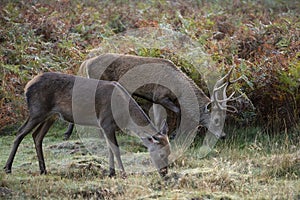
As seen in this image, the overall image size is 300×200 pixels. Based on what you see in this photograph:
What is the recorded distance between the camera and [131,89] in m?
11.9

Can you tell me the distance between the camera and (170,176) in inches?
337

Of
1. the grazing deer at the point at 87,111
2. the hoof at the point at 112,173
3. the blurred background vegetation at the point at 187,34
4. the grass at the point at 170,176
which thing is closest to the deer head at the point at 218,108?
the blurred background vegetation at the point at 187,34

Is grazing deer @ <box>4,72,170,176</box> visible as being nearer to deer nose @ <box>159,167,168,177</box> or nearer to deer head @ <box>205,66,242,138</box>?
deer nose @ <box>159,167,168,177</box>

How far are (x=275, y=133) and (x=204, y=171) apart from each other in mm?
3577

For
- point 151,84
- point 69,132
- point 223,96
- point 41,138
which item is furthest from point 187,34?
point 41,138

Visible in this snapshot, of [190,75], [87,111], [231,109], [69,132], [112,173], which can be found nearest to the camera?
[112,173]

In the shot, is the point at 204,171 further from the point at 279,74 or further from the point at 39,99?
the point at 279,74

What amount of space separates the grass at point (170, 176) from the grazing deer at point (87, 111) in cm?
36

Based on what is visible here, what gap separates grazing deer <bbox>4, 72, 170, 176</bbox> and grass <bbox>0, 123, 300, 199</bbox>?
0.36 m

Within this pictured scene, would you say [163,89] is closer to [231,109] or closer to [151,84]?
[151,84]

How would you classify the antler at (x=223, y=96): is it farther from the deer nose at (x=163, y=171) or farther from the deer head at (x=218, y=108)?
the deer nose at (x=163, y=171)

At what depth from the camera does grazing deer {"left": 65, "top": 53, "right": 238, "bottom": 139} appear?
1162cm

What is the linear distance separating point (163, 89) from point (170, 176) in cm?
353

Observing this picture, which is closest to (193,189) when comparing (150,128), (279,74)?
(150,128)
